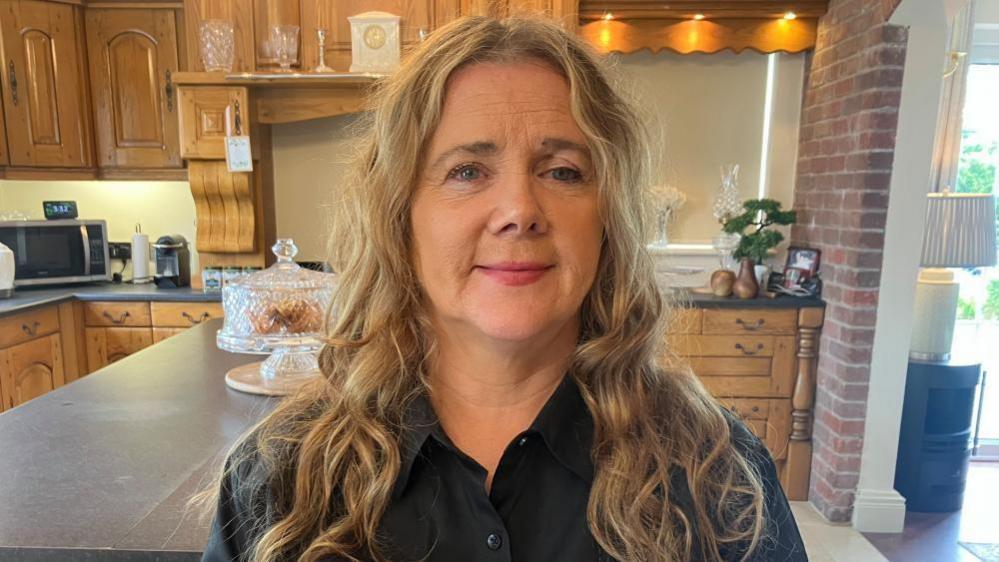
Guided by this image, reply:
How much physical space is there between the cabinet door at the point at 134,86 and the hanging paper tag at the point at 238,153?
536mm

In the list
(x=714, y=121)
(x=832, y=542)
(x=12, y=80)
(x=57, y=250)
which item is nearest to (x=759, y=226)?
(x=714, y=121)

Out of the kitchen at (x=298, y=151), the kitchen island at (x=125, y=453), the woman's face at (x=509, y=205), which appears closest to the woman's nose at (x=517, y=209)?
the woman's face at (x=509, y=205)

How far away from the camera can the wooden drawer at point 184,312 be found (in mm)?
3383

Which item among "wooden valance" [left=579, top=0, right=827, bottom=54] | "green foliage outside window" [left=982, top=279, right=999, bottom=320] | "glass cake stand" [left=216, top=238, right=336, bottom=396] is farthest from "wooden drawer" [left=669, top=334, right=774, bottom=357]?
"glass cake stand" [left=216, top=238, right=336, bottom=396]

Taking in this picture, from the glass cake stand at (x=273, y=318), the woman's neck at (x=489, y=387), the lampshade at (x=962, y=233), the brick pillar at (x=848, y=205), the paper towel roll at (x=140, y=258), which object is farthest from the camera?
the paper towel roll at (x=140, y=258)

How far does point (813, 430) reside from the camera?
3.00m

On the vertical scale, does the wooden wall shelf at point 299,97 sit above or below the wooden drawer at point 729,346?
above

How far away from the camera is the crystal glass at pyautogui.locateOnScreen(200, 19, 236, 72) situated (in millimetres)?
3193

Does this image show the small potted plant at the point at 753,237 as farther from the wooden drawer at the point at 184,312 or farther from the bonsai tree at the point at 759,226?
the wooden drawer at the point at 184,312

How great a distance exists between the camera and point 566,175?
0.91 metres

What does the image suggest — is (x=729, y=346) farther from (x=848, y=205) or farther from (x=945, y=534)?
(x=945, y=534)

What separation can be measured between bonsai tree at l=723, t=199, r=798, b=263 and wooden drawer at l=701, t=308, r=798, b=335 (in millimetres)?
299

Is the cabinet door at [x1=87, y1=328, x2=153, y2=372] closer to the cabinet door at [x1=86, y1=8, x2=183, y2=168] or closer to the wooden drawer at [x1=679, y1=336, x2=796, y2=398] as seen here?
the cabinet door at [x1=86, y1=8, x2=183, y2=168]

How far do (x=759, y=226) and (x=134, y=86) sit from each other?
11.7 feet
